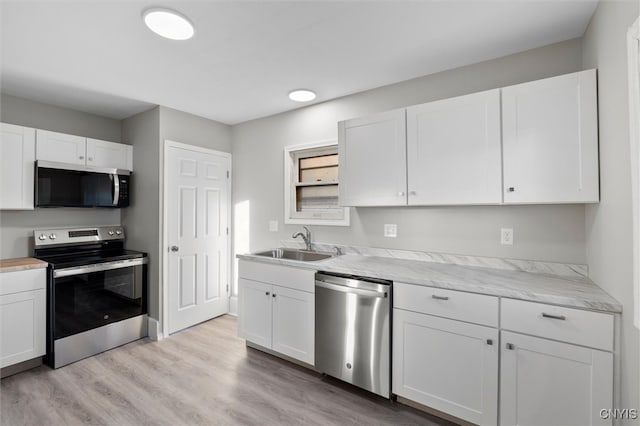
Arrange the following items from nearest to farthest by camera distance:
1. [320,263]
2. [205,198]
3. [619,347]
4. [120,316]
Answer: [619,347] → [320,263] → [120,316] → [205,198]

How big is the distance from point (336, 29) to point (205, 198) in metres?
2.50

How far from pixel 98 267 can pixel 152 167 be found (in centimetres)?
115

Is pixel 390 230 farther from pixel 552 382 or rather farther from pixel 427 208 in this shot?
pixel 552 382

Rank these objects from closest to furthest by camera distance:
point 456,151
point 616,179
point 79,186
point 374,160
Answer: point 616,179 < point 456,151 < point 374,160 < point 79,186

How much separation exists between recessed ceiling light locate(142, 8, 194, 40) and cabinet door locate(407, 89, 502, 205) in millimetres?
1644

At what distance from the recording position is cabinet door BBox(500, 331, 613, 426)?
141cm

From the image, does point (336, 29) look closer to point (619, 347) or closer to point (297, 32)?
point (297, 32)

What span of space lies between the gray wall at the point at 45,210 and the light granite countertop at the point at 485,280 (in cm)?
246

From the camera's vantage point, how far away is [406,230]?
2.59 m

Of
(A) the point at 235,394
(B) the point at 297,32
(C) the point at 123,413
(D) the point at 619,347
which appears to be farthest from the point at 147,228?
(D) the point at 619,347

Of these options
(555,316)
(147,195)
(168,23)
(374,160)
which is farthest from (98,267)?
(555,316)

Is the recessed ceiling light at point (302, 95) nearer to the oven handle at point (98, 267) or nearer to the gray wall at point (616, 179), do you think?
the gray wall at point (616, 179)

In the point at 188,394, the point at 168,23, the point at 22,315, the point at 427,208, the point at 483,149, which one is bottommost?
the point at 188,394

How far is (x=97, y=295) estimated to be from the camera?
2.84 metres
